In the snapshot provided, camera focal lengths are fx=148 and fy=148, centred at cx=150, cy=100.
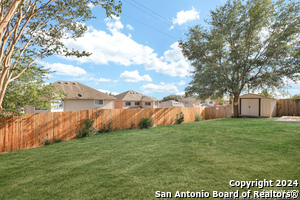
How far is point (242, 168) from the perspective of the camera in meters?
3.33

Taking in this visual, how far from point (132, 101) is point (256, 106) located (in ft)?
81.7

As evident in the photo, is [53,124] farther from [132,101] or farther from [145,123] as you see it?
[132,101]

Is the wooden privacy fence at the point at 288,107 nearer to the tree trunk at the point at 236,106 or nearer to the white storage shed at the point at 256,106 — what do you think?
the white storage shed at the point at 256,106

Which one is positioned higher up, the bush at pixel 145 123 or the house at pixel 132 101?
the house at pixel 132 101

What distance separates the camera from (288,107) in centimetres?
1744

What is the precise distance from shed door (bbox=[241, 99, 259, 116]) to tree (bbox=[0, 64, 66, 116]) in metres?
18.8

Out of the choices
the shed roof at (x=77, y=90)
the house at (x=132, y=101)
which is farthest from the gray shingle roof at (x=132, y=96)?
the shed roof at (x=77, y=90)

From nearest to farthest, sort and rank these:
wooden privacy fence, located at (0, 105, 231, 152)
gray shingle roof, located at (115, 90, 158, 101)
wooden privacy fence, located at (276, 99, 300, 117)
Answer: wooden privacy fence, located at (0, 105, 231, 152)
wooden privacy fence, located at (276, 99, 300, 117)
gray shingle roof, located at (115, 90, 158, 101)

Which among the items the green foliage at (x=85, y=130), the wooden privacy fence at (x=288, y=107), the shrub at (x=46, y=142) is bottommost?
the shrub at (x=46, y=142)

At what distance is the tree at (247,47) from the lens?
14.8 meters

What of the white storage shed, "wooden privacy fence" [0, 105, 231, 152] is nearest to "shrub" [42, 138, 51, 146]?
"wooden privacy fence" [0, 105, 231, 152]

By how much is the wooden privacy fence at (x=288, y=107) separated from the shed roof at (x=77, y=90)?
2388 cm

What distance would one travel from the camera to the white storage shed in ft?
52.9

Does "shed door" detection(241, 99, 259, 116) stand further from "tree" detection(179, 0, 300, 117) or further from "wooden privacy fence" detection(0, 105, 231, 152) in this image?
"wooden privacy fence" detection(0, 105, 231, 152)
